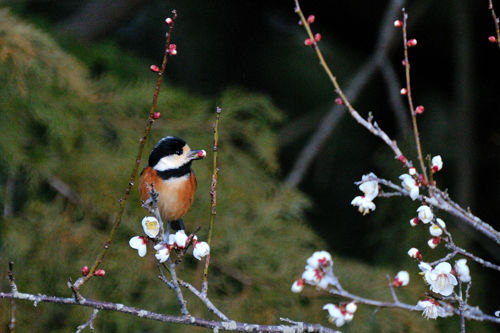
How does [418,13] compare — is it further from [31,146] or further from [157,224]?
[157,224]

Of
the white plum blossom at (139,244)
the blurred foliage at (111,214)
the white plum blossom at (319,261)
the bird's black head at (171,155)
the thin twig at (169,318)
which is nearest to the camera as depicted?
the thin twig at (169,318)

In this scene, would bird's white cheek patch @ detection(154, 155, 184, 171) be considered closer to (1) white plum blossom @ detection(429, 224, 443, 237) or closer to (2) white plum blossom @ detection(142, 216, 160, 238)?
(2) white plum blossom @ detection(142, 216, 160, 238)

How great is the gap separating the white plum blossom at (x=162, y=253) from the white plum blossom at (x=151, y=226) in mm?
28

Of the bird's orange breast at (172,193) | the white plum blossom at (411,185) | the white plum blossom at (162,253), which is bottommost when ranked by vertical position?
the bird's orange breast at (172,193)

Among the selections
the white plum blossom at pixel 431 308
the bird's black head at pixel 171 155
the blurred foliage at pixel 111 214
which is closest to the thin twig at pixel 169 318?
the white plum blossom at pixel 431 308

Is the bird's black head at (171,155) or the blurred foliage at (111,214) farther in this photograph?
the blurred foliage at (111,214)

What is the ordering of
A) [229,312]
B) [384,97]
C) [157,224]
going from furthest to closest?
[384,97]
[229,312]
[157,224]

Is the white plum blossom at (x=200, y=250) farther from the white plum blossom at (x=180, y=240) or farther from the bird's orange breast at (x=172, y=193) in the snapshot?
the bird's orange breast at (x=172, y=193)

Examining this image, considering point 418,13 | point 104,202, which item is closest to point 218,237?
point 104,202

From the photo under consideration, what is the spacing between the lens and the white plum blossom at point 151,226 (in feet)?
4.14

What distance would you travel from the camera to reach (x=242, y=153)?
9.48 ft

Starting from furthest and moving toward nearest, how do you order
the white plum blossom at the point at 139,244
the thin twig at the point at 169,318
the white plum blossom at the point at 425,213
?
the white plum blossom at the point at 139,244 < the white plum blossom at the point at 425,213 < the thin twig at the point at 169,318

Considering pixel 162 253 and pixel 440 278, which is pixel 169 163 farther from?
pixel 440 278

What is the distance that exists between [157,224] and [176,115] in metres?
1.57
